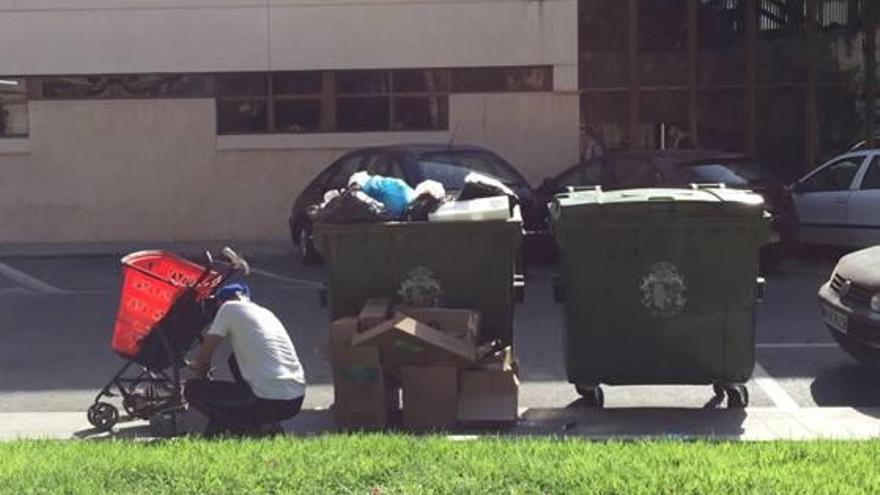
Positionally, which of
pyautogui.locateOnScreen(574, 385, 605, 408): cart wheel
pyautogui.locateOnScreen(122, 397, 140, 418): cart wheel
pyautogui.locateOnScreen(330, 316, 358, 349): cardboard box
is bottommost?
pyautogui.locateOnScreen(574, 385, 605, 408): cart wheel

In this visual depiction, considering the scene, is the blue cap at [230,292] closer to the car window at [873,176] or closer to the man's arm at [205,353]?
the man's arm at [205,353]

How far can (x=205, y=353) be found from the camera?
20.4 ft

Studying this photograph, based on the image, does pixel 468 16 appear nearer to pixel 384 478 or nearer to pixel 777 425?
pixel 777 425

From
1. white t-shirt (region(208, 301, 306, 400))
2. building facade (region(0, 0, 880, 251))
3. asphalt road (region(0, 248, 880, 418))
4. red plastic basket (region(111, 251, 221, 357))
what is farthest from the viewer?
building facade (region(0, 0, 880, 251))

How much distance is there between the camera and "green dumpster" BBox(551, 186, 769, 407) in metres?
6.81

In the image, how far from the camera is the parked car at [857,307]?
7.36 metres

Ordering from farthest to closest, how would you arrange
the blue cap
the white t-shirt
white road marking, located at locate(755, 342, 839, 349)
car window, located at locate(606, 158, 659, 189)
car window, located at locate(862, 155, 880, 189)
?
car window, located at locate(606, 158, 659, 189) < car window, located at locate(862, 155, 880, 189) < white road marking, located at locate(755, 342, 839, 349) < the blue cap < the white t-shirt

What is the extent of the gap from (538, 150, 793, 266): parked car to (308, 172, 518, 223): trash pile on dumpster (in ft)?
20.4

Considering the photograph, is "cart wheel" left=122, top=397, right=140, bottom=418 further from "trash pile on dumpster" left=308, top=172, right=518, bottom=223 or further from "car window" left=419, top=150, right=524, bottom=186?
"car window" left=419, top=150, right=524, bottom=186

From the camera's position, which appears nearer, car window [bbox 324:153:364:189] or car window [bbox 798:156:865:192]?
car window [bbox 798:156:865:192]

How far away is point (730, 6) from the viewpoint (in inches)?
698

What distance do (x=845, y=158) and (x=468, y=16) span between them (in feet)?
19.8

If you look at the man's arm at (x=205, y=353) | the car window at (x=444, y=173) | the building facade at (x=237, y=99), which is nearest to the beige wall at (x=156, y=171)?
the building facade at (x=237, y=99)

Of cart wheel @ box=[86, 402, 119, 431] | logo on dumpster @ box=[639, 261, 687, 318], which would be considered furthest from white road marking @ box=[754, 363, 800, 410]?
cart wheel @ box=[86, 402, 119, 431]
